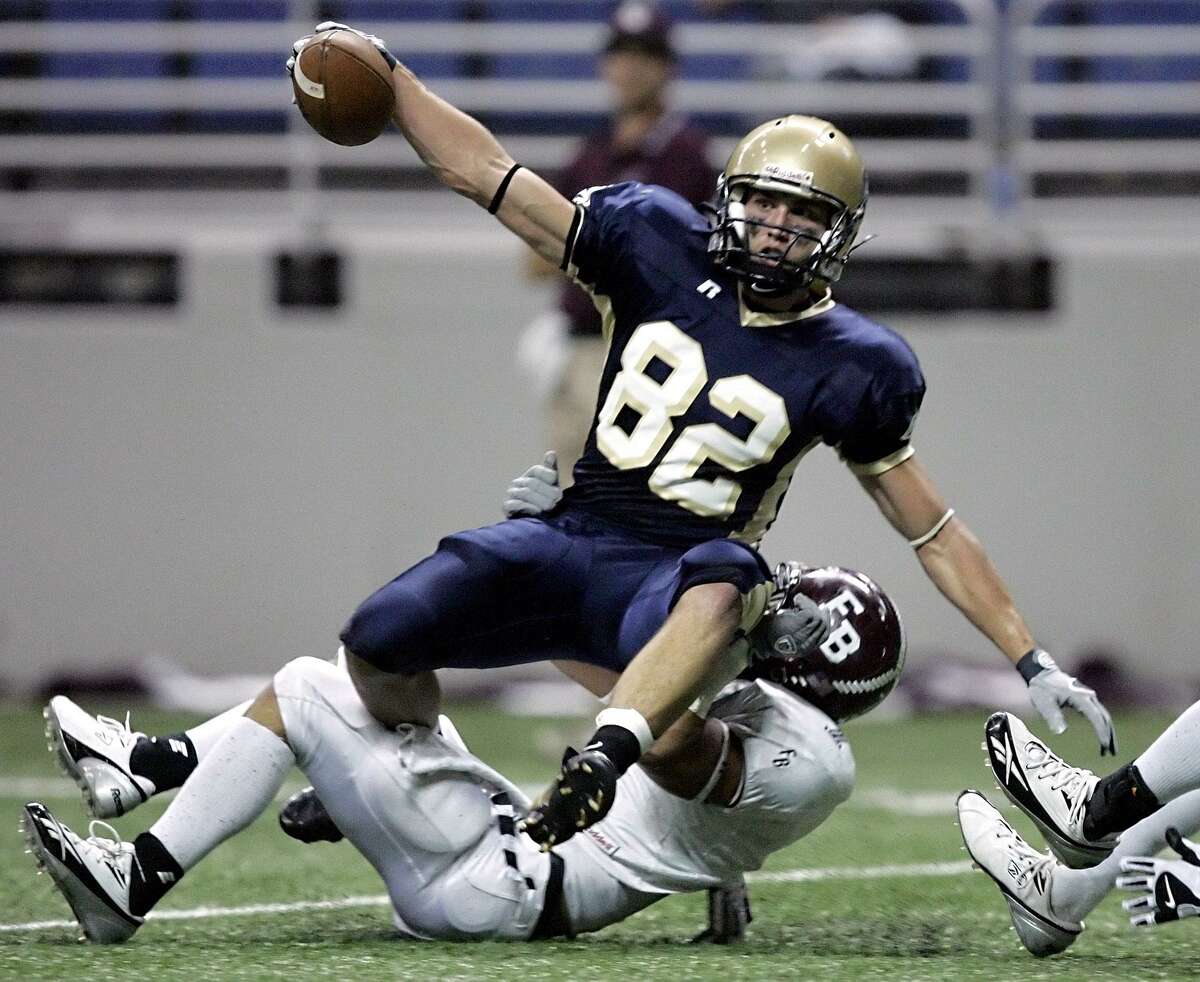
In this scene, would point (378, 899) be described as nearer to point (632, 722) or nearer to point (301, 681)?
point (301, 681)

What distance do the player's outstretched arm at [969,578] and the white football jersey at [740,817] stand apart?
1.05 feet

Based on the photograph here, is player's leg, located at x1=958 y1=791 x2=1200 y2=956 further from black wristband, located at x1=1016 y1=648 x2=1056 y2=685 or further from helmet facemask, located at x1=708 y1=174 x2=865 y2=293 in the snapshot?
helmet facemask, located at x1=708 y1=174 x2=865 y2=293

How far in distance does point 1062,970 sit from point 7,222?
19.1ft

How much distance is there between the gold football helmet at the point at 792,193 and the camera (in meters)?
3.59

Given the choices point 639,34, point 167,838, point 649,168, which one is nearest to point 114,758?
point 167,838

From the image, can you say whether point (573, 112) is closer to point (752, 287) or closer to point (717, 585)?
point (752, 287)

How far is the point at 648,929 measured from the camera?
3.62m

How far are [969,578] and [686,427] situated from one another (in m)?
0.54

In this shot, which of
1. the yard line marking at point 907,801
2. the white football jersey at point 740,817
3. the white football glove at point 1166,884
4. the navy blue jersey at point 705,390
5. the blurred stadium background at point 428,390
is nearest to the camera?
the white football glove at point 1166,884

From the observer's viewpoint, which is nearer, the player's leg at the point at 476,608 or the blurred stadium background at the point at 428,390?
the player's leg at the point at 476,608

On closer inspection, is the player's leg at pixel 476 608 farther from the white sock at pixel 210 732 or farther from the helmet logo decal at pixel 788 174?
the helmet logo decal at pixel 788 174

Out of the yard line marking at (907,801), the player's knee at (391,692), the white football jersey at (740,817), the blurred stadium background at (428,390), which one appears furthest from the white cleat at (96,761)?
the blurred stadium background at (428,390)

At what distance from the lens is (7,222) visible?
7.84 metres

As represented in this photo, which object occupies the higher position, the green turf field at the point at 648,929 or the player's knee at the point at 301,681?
the player's knee at the point at 301,681
